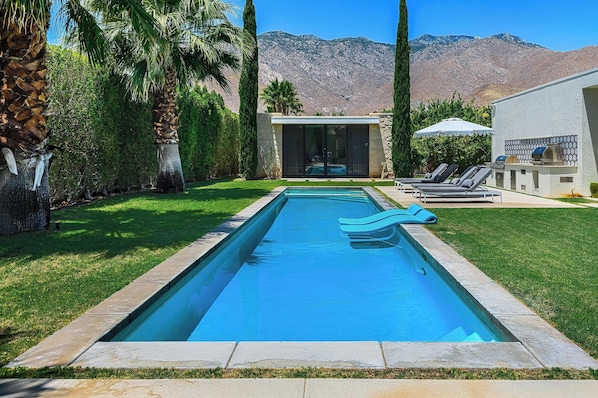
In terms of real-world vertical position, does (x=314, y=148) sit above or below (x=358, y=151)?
above

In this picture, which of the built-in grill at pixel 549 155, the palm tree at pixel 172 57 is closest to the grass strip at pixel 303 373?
the palm tree at pixel 172 57

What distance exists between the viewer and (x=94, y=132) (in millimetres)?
14211

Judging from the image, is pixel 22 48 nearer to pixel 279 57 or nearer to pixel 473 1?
pixel 473 1

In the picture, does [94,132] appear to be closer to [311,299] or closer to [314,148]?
[311,299]

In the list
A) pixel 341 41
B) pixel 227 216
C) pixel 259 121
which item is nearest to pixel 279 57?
pixel 341 41

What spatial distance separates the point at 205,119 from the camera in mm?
22719

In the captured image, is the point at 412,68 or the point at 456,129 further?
the point at 412,68

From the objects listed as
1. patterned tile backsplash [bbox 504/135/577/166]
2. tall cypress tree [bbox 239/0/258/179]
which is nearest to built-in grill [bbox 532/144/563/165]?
patterned tile backsplash [bbox 504/135/577/166]

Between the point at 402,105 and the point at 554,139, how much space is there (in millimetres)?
7862

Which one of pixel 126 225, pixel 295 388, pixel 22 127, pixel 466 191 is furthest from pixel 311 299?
pixel 466 191

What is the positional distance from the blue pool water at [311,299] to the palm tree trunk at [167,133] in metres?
7.08

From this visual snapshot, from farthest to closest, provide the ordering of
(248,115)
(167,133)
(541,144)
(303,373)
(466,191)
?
(248,115) < (541,144) < (167,133) < (466,191) < (303,373)

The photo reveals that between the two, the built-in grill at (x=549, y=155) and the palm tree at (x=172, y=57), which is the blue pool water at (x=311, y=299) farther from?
the built-in grill at (x=549, y=155)

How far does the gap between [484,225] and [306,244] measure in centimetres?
335
